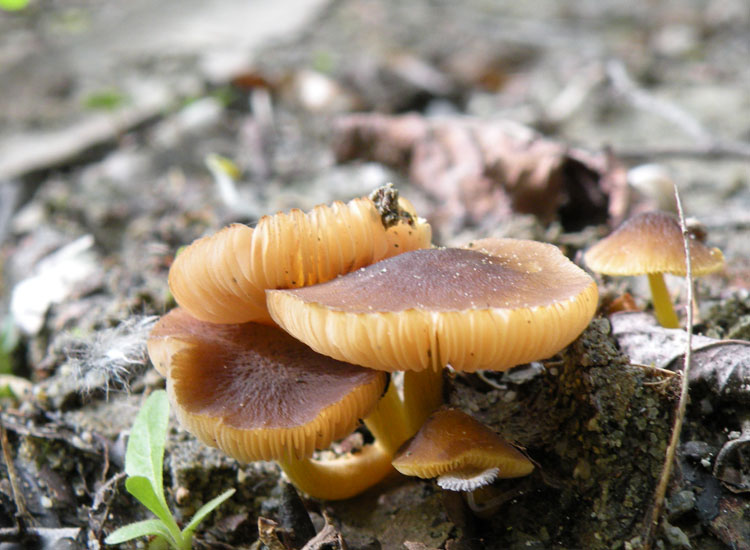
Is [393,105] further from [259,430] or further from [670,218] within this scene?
[259,430]

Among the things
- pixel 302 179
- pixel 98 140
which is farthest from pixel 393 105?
pixel 98 140

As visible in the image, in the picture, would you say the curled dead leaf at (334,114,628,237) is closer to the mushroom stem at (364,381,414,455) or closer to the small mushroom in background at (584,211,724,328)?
the small mushroom in background at (584,211,724,328)

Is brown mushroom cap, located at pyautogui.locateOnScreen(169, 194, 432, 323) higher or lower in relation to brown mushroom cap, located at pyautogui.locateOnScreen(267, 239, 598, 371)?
higher

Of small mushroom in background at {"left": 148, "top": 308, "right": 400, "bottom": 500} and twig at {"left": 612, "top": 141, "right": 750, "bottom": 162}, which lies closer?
small mushroom in background at {"left": 148, "top": 308, "right": 400, "bottom": 500}

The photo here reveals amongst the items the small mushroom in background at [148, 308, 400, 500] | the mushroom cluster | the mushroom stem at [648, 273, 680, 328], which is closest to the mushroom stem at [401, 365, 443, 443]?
the mushroom cluster

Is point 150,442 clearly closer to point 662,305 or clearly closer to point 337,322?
point 337,322

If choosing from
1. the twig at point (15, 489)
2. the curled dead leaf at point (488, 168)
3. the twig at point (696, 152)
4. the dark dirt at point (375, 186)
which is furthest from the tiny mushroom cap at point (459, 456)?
the twig at point (696, 152)

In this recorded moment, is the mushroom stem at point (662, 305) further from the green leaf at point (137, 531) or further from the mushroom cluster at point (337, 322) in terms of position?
the green leaf at point (137, 531)
